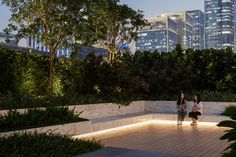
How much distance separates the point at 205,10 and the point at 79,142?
9496 cm

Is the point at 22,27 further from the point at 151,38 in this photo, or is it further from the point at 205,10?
the point at 205,10

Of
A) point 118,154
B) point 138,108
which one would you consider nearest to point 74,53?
point 138,108

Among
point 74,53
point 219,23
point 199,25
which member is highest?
point 219,23

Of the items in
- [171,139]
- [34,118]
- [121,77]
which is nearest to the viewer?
[34,118]

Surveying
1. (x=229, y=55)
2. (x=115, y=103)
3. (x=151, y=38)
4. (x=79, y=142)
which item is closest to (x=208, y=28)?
(x=151, y=38)

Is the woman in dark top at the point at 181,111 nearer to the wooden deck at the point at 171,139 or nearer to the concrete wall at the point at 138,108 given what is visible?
the wooden deck at the point at 171,139

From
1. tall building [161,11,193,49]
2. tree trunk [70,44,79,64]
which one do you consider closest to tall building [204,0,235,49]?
tall building [161,11,193,49]

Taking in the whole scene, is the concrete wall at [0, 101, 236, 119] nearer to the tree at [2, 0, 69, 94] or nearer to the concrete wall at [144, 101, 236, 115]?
the concrete wall at [144, 101, 236, 115]

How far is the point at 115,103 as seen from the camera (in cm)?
1844

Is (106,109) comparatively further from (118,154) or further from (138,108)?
(118,154)

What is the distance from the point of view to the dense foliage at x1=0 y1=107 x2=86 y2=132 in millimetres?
10266

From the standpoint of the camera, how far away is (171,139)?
1321 centimetres

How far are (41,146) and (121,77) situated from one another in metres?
12.0

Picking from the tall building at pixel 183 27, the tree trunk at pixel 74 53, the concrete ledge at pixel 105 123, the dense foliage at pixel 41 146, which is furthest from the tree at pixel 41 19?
the tall building at pixel 183 27
